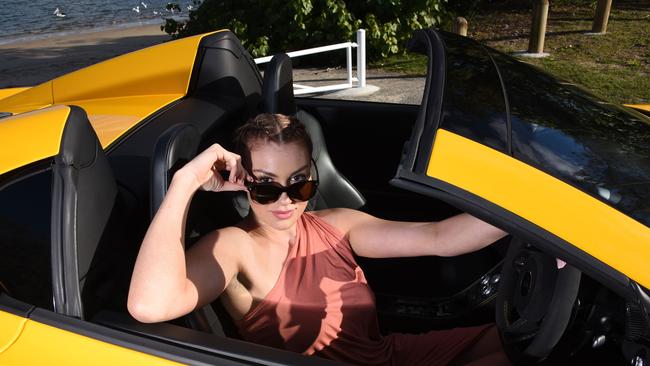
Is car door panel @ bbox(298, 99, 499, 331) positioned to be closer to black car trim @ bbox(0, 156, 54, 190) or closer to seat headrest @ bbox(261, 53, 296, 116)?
seat headrest @ bbox(261, 53, 296, 116)

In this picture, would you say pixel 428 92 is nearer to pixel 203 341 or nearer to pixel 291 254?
pixel 291 254

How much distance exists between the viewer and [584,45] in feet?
26.5

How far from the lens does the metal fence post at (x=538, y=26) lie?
7.10 metres

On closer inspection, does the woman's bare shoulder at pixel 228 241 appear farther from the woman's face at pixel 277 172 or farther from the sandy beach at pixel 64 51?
the sandy beach at pixel 64 51

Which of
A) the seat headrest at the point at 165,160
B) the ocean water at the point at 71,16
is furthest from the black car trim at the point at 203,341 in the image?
the ocean water at the point at 71,16

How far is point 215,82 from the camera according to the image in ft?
8.11

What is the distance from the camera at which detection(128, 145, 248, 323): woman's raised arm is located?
4.52ft

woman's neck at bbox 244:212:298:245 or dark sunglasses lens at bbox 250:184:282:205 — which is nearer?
dark sunglasses lens at bbox 250:184:282:205

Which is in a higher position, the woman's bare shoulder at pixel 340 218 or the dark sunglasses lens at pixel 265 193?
the dark sunglasses lens at pixel 265 193

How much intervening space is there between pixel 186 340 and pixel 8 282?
53 centimetres

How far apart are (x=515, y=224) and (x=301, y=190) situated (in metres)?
0.63

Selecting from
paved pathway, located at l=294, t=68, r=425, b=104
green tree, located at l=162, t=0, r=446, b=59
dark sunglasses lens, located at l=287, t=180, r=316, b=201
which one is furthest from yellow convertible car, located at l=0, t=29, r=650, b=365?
green tree, located at l=162, t=0, r=446, b=59

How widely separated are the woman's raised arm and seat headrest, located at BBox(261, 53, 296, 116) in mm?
528

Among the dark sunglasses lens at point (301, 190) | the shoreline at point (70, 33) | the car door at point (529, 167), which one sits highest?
the car door at point (529, 167)
